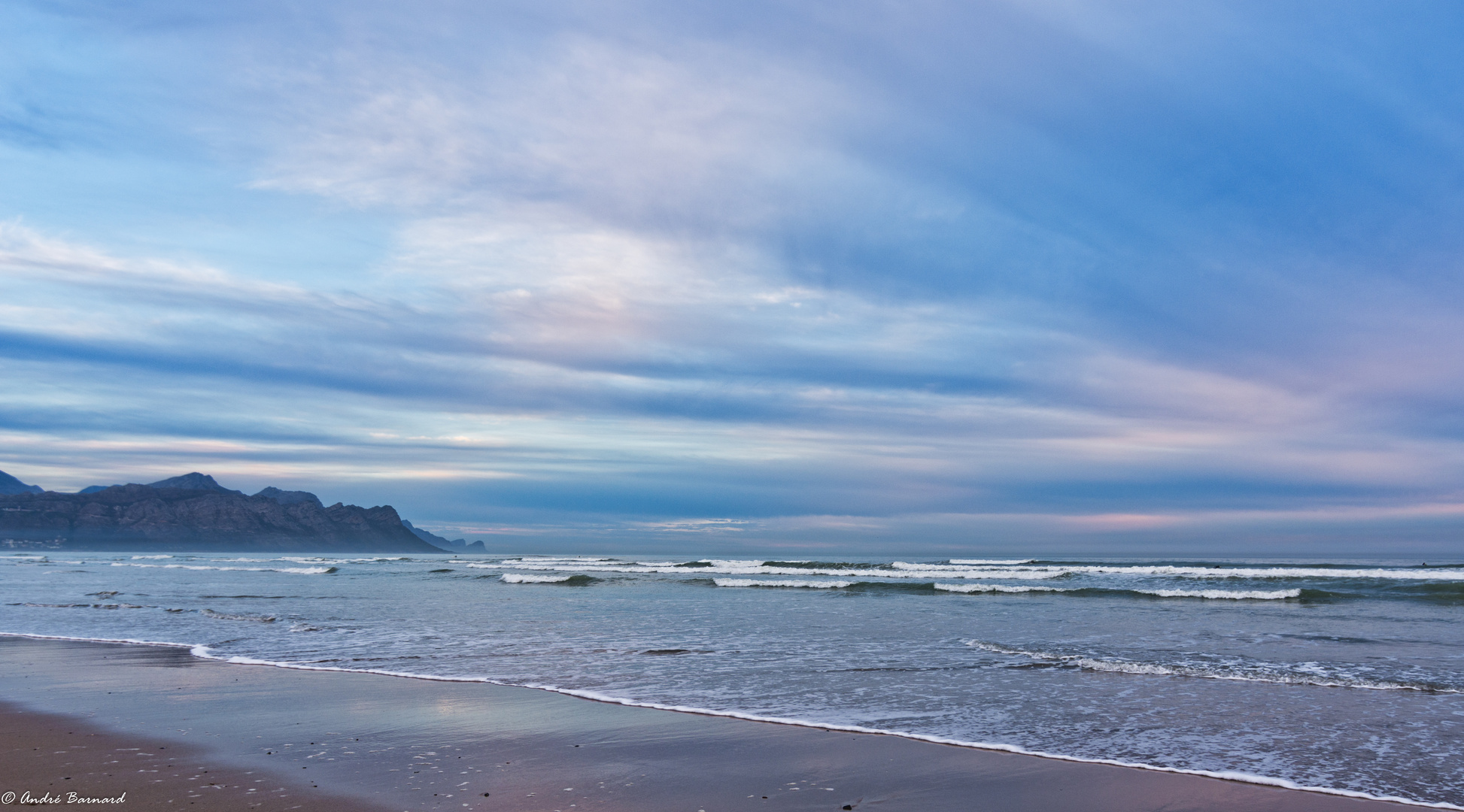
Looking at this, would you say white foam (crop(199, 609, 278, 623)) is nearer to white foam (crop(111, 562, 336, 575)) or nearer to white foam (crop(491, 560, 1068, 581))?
white foam (crop(491, 560, 1068, 581))

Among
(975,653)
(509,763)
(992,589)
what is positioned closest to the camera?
(509,763)

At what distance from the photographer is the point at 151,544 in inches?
6304

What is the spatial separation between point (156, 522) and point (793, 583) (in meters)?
181

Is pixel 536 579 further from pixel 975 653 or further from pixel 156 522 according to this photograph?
pixel 156 522

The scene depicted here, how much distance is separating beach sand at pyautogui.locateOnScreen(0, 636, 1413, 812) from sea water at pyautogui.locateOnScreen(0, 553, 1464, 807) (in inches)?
29.2

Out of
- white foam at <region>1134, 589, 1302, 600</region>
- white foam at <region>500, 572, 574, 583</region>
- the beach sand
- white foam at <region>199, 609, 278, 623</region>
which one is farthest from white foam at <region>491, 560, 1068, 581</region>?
the beach sand

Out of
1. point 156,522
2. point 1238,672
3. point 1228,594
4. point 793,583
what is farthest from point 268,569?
point 156,522

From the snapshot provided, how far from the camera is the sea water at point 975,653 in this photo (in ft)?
26.0

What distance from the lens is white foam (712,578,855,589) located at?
36094 millimetres

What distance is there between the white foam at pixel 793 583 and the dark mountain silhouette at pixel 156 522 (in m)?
151

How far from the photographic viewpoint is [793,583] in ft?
123

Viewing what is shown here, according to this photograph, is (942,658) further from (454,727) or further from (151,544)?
(151,544)

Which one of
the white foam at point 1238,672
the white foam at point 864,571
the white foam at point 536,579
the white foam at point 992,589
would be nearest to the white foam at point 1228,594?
the white foam at point 992,589

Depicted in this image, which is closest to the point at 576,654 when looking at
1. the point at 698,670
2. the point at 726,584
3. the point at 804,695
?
the point at 698,670
